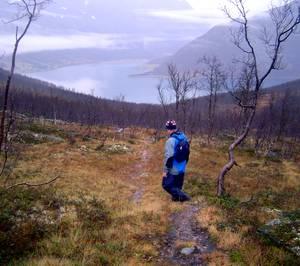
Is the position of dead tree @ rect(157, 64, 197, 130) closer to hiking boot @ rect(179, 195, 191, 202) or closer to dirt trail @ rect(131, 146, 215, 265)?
hiking boot @ rect(179, 195, 191, 202)

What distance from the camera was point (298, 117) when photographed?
5157 inches

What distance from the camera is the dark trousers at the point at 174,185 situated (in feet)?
43.2

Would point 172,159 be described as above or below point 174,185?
above

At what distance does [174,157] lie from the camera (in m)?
12.8

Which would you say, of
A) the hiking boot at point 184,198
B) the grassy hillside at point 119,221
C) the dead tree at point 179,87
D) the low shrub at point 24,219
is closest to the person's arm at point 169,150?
the grassy hillside at point 119,221

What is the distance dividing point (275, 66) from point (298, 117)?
124163mm

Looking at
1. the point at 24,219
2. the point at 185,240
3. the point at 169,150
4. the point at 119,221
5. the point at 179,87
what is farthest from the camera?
the point at 179,87

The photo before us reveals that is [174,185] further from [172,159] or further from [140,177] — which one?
[140,177]

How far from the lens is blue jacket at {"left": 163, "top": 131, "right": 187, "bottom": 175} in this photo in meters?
12.5

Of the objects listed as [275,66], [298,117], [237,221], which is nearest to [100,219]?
[237,221]

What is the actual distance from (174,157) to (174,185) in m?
1.26

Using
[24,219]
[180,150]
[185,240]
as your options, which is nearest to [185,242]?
[185,240]

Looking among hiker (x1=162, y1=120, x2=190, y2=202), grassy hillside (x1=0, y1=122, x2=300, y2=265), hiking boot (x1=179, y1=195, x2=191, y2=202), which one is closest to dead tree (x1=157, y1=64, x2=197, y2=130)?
grassy hillside (x1=0, y1=122, x2=300, y2=265)

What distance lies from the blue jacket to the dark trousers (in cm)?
22
